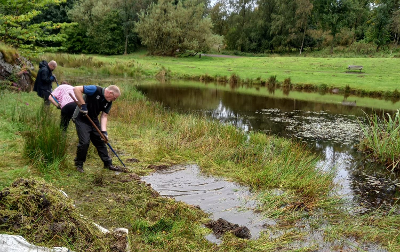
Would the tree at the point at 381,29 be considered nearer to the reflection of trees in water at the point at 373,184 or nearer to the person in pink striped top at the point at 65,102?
the reflection of trees in water at the point at 373,184

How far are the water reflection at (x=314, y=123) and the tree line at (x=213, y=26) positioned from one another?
77.4 feet

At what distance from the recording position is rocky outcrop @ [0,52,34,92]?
486 inches

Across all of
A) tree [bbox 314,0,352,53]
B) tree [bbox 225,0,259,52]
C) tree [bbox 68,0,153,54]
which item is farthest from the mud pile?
tree [bbox 225,0,259,52]

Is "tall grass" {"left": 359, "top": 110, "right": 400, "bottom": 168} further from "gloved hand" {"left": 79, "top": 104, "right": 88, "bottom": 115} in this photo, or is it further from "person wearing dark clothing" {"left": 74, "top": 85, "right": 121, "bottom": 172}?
"gloved hand" {"left": 79, "top": 104, "right": 88, "bottom": 115}

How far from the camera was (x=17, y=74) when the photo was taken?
42.4ft

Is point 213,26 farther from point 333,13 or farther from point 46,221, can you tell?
point 46,221

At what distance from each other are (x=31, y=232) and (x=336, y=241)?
417 centimetres

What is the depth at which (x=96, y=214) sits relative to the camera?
4.71 meters

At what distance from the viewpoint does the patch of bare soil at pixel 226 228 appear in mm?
4629

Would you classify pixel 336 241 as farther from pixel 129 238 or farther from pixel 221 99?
pixel 221 99

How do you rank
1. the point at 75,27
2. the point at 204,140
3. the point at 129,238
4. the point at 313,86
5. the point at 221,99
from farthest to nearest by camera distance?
the point at 75,27 → the point at 313,86 → the point at 221,99 → the point at 204,140 → the point at 129,238

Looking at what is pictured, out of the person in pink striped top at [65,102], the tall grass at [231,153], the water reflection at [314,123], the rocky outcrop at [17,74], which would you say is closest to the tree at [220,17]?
the water reflection at [314,123]

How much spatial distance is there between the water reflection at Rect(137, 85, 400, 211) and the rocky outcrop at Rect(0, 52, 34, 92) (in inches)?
261

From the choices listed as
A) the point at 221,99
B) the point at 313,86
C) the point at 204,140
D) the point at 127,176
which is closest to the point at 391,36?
the point at 313,86
